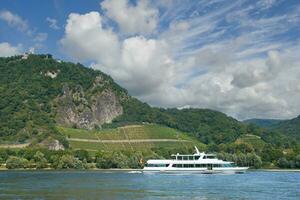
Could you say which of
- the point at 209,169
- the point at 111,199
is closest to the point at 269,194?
the point at 111,199

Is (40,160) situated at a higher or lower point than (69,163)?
higher

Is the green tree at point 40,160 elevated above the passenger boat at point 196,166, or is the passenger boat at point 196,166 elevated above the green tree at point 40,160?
the green tree at point 40,160

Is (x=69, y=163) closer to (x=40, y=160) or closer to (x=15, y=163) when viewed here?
(x=40, y=160)

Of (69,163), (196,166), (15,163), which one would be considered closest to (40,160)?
(15,163)

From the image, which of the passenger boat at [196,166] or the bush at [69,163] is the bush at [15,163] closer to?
the bush at [69,163]

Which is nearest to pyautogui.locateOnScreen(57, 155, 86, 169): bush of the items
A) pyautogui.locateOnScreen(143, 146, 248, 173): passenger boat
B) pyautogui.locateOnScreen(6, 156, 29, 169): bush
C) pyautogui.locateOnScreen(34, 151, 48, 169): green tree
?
pyautogui.locateOnScreen(34, 151, 48, 169): green tree

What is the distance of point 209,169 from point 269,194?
66.5m

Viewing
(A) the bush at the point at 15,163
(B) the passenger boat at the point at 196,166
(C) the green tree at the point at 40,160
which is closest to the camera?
(B) the passenger boat at the point at 196,166

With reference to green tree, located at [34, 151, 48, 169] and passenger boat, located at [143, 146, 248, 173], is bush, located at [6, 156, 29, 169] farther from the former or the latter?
passenger boat, located at [143, 146, 248, 173]

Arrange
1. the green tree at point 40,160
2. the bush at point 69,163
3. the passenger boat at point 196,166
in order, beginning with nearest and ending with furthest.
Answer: the passenger boat at point 196,166 < the bush at point 69,163 < the green tree at point 40,160

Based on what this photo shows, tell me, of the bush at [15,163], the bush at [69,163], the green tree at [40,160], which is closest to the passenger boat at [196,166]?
the bush at [69,163]

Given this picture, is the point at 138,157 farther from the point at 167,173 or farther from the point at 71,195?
the point at 71,195

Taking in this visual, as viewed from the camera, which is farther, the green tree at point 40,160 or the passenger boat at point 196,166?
the green tree at point 40,160

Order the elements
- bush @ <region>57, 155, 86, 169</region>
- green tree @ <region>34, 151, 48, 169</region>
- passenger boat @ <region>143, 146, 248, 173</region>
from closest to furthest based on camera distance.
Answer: passenger boat @ <region>143, 146, 248, 173</region>, bush @ <region>57, 155, 86, 169</region>, green tree @ <region>34, 151, 48, 169</region>
